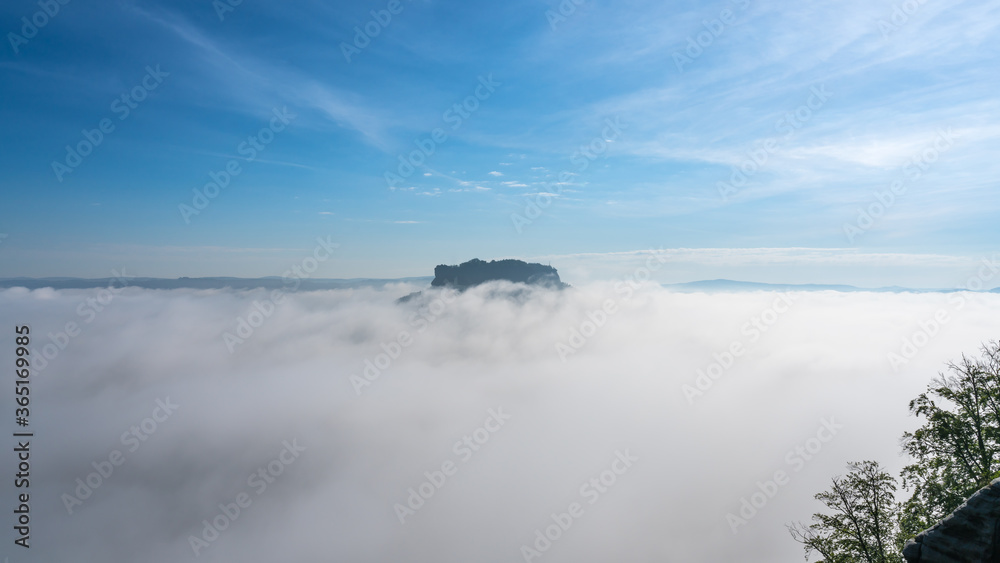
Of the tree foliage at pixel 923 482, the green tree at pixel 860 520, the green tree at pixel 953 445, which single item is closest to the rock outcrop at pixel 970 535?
the tree foliage at pixel 923 482

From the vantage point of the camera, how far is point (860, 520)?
769 inches

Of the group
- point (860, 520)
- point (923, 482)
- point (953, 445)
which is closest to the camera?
point (860, 520)

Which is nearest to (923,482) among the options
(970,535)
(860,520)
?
(860,520)

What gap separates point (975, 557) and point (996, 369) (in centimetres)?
1531

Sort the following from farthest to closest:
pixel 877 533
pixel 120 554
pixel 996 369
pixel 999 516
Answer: pixel 120 554 < pixel 996 369 < pixel 877 533 < pixel 999 516

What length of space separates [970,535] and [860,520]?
841cm

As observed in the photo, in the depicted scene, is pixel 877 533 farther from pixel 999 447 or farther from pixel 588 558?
pixel 588 558

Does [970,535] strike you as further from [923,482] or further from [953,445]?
[923,482]

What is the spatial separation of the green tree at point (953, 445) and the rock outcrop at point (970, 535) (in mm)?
8429

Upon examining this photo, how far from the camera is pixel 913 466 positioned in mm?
21516

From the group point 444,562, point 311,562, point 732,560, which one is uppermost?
point 311,562

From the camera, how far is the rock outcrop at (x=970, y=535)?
480 inches

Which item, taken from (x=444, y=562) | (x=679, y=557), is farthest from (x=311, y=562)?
(x=679, y=557)

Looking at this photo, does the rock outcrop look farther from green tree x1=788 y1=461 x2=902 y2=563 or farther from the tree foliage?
green tree x1=788 y1=461 x2=902 y2=563
